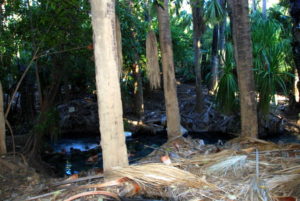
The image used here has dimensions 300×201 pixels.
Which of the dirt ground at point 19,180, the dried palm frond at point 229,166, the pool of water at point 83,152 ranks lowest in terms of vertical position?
the pool of water at point 83,152

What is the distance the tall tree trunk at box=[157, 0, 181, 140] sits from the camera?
585cm

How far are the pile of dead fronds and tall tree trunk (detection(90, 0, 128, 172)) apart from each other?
24cm

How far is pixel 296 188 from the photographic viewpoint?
2.97 m

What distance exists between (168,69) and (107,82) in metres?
2.74

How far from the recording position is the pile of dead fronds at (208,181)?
303cm

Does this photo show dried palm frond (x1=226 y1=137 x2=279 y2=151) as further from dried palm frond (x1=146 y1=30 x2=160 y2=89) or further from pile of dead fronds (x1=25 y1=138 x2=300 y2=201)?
dried palm frond (x1=146 y1=30 x2=160 y2=89)

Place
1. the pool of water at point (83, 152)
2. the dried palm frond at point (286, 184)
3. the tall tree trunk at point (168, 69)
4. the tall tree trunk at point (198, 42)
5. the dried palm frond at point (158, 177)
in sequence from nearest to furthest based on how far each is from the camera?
the dried palm frond at point (286, 184)
the dried palm frond at point (158, 177)
the tall tree trunk at point (168, 69)
the pool of water at point (83, 152)
the tall tree trunk at point (198, 42)

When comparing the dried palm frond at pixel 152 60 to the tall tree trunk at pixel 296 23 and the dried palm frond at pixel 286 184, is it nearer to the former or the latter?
the tall tree trunk at pixel 296 23

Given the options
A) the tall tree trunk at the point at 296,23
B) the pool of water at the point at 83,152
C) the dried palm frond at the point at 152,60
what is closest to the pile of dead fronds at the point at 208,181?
the tall tree trunk at the point at 296,23

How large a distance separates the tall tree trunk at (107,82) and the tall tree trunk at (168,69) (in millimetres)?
2565

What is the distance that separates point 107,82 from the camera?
3.31 m

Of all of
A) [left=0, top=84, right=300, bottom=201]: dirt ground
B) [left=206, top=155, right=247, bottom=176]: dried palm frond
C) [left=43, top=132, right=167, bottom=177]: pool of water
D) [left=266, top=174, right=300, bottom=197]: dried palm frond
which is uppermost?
[left=206, top=155, right=247, bottom=176]: dried palm frond

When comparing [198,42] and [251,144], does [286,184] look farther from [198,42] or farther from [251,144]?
[198,42]

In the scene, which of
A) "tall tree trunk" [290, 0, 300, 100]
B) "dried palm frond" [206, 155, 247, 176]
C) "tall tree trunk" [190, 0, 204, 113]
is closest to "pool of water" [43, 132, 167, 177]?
"tall tree trunk" [190, 0, 204, 113]
